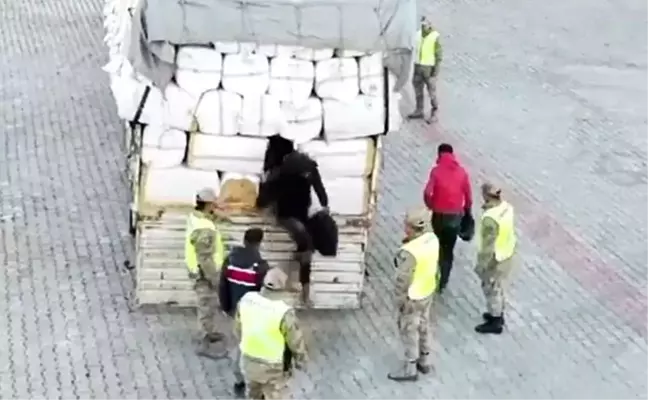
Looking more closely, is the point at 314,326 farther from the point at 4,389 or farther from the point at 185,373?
the point at 4,389

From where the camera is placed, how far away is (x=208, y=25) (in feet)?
40.0

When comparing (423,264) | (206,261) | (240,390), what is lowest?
(240,390)

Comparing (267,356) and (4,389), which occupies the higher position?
(267,356)

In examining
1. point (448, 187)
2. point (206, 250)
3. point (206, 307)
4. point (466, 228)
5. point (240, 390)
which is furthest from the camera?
point (466, 228)

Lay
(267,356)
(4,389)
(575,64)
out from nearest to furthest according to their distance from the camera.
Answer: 1. (267,356)
2. (4,389)
3. (575,64)

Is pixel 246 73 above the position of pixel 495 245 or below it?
above

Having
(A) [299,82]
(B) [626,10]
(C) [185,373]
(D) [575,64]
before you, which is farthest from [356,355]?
(B) [626,10]

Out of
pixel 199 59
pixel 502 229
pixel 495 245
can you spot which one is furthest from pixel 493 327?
pixel 199 59

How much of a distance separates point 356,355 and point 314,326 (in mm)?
771

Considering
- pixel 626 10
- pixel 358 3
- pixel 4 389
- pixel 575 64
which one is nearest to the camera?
pixel 4 389

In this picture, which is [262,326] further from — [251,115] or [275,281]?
[251,115]

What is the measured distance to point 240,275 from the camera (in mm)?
11227

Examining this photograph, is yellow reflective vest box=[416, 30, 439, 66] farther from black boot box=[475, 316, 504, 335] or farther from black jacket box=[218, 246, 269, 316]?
black jacket box=[218, 246, 269, 316]

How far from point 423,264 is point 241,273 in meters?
1.56
